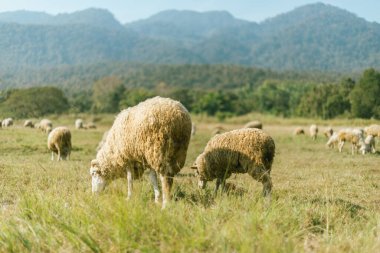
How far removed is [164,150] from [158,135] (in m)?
0.27

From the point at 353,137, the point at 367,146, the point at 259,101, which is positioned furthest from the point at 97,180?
the point at 259,101

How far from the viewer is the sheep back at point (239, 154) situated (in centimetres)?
866

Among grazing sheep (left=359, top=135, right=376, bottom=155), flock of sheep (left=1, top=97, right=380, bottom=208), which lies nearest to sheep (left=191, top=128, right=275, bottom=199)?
flock of sheep (left=1, top=97, right=380, bottom=208)

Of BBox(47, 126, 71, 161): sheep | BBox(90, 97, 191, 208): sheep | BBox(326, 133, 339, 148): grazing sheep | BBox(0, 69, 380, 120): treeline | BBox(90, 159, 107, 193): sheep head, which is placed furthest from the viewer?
BBox(0, 69, 380, 120): treeline

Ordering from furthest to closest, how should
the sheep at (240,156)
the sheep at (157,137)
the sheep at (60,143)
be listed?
the sheep at (60,143), the sheep at (240,156), the sheep at (157,137)

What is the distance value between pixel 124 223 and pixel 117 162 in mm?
3898

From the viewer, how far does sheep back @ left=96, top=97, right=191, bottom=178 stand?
7.11 m

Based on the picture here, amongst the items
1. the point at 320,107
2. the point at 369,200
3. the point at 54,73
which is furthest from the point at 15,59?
the point at 54,73

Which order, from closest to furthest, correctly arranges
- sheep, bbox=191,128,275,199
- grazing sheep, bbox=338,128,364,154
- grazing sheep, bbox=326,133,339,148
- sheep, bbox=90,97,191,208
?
sheep, bbox=90,97,191,208
sheep, bbox=191,128,275,199
grazing sheep, bbox=338,128,364,154
grazing sheep, bbox=326,133,339,148

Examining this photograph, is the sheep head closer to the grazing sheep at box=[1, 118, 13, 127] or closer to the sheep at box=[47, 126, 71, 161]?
the sheep at box=[47, 126, 71, 161]

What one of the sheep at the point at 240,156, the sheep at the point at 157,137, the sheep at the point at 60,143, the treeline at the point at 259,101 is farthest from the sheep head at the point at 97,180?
the treeline at the point at 259,101

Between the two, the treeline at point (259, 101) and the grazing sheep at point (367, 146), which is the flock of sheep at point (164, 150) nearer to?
the treeline at point (259, 101)

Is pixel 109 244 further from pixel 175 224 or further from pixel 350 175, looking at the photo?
pixel 350 175

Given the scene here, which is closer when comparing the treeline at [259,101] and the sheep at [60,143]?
the sheep at [60,143]
